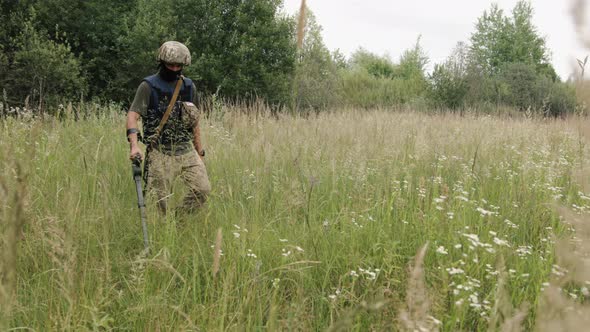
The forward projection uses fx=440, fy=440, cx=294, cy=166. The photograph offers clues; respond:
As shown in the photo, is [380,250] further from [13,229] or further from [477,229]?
[13,229]

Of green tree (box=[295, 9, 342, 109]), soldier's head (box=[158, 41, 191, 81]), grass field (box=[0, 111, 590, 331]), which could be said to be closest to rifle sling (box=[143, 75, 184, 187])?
soldier's head (box=[158, 41, 191, 81])

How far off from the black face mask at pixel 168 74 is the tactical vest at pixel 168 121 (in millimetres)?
36

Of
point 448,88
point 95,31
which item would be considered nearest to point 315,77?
point 448,88

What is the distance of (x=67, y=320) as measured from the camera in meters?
1.80

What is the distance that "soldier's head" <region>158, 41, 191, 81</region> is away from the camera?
387 cm

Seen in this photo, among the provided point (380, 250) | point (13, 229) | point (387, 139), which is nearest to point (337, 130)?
point (387, 139)

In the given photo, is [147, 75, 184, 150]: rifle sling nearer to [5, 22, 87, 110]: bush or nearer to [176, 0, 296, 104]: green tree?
[5, 22, 87, 110]: bush

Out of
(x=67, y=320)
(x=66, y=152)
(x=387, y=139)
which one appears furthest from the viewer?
(x=387, y=139)

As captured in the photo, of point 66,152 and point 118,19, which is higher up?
point 118,19

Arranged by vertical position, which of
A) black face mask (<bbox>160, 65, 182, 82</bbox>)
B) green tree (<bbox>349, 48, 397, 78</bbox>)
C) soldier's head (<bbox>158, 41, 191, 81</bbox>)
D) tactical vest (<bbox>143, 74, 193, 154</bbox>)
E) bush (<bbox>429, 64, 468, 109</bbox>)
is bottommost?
tactical vest (<bbox>143, 74, 193, 154</bbox>)

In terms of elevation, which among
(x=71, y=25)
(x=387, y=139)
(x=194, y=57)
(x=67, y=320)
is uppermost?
(x=71, y=25)

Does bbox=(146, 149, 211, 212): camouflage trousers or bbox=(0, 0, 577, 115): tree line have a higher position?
bbox=(0, 0, 577, 115): tree line

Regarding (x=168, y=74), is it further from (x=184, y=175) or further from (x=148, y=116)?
(x=184, y=175)

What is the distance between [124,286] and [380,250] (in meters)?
1.65
